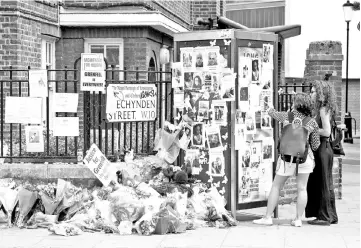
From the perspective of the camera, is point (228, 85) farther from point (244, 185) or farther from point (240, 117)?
point (244, 185)

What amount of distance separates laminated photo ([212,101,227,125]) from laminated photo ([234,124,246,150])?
171 millimetres

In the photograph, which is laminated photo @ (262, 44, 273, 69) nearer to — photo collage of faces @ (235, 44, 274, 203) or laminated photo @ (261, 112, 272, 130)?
photo collage of faces @ (235, 44, 274, 203)

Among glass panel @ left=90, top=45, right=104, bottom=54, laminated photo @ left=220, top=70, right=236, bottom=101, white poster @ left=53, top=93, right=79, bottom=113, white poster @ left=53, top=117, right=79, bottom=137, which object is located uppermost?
glass panel @ left=90, top=45, right=104, bottom=54

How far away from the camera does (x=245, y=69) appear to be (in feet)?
29.9

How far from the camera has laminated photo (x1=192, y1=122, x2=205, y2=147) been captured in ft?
30.3

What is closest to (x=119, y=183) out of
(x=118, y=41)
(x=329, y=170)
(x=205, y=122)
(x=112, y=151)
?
(x=112, y=151)

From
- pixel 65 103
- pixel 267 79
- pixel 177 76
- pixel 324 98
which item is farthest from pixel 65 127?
pixel 324 98

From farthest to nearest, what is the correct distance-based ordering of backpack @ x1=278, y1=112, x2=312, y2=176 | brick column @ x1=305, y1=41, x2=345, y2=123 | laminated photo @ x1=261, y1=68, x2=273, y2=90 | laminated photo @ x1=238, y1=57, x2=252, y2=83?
brick column @ x1=305, y1=41, x2=345, y2=123 < laminated photo @ x1=261, y1=68, x2=273, y2=90 < laminated photo @ x1=238, y1=57, x2=252, y2=83 < backpack @ x1=278, y1=112, x2=312, y2=176

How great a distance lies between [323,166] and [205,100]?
1.64 m

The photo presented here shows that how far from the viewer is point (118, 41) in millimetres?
15695

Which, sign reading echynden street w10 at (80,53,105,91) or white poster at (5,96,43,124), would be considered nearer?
sign reading echynden street w10 at (80,53,105,91)

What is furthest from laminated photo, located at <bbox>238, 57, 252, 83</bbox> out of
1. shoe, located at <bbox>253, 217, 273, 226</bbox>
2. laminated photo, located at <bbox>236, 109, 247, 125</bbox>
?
shoe, located at <bbox>253, 217, 273, 226</bbox>

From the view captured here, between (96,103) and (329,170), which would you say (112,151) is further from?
(329,170)

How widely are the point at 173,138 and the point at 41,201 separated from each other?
1760 millimetres
